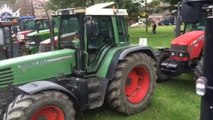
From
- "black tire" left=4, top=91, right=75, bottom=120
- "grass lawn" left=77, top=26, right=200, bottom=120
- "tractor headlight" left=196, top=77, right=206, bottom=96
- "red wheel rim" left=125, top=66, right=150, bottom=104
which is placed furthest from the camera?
"red wheel rim" left=125, top=66, right=150, bottom=104

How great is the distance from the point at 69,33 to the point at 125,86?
5.21 ft

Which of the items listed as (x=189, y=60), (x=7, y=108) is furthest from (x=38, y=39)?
(x=7, y=108)

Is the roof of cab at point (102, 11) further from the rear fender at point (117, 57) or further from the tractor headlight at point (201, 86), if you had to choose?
the tractor headlight at point (201, 86)

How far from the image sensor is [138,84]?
21.9 ft

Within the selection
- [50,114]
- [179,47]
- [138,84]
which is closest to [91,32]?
[50,114]

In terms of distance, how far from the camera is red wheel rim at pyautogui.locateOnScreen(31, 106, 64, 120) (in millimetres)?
4863

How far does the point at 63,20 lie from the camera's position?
601cm

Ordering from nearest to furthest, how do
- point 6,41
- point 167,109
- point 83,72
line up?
point 83,72
point 167,109
point 6,41

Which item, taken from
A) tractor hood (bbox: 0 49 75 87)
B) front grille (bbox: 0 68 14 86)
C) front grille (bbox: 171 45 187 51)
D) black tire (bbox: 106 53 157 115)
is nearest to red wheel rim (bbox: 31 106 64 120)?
tractor hood (bbox: 0 49 75 87)

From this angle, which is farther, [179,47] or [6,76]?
[179,47]

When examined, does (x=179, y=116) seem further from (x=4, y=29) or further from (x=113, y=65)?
(x=4, y=29)

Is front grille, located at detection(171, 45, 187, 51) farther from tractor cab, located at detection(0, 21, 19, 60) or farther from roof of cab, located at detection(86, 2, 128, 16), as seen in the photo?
tractor cab, located at detection(0, 21, 19, 60)

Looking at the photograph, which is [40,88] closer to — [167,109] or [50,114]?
[50,114]

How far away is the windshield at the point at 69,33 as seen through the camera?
5.69m
